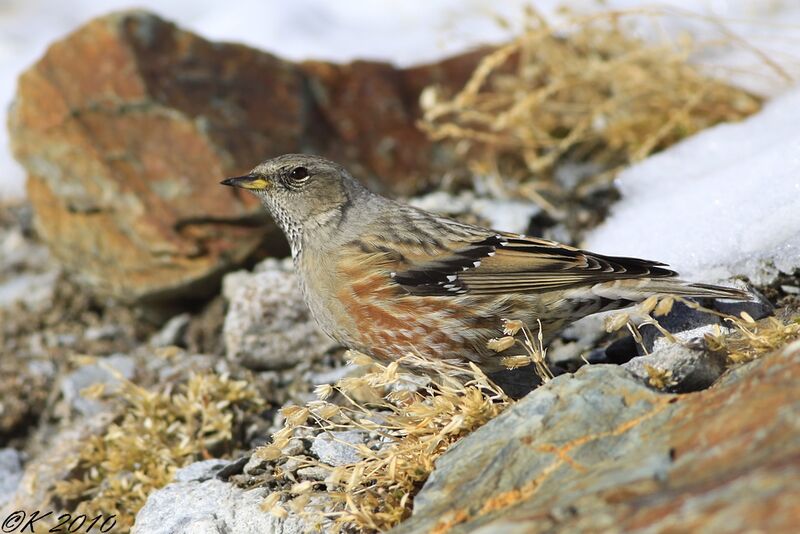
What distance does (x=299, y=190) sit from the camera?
5129 millimetres

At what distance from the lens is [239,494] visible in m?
3.87

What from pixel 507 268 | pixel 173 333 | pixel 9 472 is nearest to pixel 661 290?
pixel 507 268

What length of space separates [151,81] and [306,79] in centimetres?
130

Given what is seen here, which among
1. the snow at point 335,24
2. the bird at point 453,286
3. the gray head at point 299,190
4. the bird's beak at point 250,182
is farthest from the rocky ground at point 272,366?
the snow at point 335,24

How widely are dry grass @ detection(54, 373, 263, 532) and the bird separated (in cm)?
78

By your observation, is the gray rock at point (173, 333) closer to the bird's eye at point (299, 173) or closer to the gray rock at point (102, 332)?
the gray rock at point (102, 332)

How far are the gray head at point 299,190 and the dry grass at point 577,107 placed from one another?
131 centimetres

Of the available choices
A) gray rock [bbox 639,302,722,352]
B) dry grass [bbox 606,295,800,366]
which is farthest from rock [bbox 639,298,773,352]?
dry grass [bbox 606,295,800,366]

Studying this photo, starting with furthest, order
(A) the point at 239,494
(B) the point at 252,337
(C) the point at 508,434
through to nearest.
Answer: (B) the point at 252,337, (A) the point at 239,494, (C) the point at 508,434

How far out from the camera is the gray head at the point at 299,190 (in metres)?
5.07

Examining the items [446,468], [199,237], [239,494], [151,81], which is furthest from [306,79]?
[446,468]

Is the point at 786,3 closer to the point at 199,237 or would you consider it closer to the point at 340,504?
the point at 199,237

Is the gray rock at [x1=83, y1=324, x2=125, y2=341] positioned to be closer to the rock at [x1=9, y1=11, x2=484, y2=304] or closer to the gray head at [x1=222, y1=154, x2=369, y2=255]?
the rock at [x1=9, y1=11, x2=484, y2=304]

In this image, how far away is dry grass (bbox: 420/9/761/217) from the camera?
6383 mm
